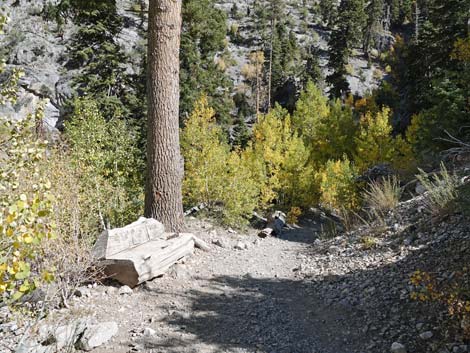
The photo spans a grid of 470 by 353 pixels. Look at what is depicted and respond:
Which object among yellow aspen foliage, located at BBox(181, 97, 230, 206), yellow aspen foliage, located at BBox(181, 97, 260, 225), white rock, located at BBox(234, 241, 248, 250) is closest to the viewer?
white rock, located at BBox(234, 241, 248, 250)

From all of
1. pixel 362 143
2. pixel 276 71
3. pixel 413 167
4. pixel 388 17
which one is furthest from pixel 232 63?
pixel 413 167

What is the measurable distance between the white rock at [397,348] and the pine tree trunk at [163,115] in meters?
3.83

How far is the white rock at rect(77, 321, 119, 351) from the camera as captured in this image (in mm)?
3480

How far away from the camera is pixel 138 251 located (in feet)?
16.1

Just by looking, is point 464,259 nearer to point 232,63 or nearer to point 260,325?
point 260,325

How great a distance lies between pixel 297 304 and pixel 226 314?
0.98 metres

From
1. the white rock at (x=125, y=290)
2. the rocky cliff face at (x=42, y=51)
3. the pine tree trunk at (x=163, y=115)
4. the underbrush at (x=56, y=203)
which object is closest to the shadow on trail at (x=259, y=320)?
the white rock at (x=125, y=290)

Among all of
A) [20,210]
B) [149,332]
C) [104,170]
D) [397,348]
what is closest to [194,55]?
[104,170]

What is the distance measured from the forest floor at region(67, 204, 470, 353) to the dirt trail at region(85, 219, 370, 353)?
0.01m

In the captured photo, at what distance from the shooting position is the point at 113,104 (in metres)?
15.4

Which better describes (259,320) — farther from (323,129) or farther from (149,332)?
(323,129)

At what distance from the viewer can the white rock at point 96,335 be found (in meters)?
3.48

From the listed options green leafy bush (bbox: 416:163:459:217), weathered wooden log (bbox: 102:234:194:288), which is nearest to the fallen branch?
weathered wooden log (bbox: 102:234:194:288)

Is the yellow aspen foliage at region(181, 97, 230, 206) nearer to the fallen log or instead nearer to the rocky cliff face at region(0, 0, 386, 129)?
the fallen log
